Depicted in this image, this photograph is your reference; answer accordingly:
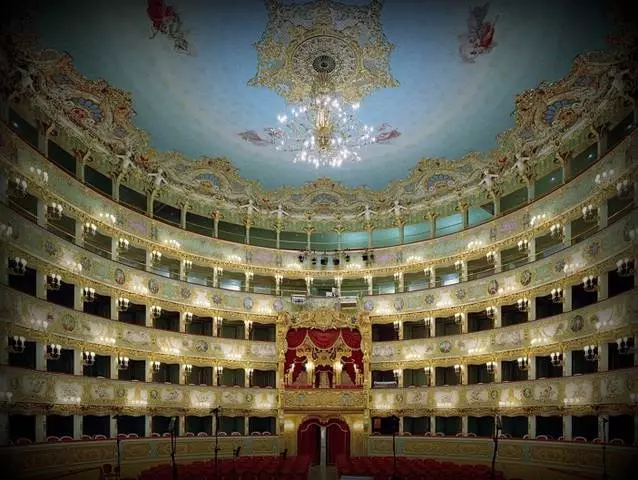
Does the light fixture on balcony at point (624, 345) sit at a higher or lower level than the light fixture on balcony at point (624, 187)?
lower

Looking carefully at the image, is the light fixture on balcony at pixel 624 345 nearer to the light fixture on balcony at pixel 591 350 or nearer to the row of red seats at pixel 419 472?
the light fixture on balcony at pixel 591 350

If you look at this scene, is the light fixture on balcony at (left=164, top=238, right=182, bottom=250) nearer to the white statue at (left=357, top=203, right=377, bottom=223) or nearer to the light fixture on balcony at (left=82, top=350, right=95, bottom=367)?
the light fixture on balcony at (left=82, top=350, right=95, bottom=367)

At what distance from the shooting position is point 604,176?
23.8 meters

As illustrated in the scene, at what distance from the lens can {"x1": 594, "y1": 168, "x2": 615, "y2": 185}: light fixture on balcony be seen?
23297mm

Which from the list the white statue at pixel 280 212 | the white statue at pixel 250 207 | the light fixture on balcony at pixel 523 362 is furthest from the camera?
the white statue at pixel 280 212

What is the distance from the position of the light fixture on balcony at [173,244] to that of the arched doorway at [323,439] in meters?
12.3

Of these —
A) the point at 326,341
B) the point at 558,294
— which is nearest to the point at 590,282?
the point at 558,294

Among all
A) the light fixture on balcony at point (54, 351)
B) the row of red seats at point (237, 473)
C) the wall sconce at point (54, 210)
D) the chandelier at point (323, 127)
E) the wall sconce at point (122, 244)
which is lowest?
the row of red seats at point (237, 473)

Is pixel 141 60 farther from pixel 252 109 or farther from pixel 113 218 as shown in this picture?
pixel 113 218

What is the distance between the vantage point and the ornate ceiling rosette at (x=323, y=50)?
882 inches

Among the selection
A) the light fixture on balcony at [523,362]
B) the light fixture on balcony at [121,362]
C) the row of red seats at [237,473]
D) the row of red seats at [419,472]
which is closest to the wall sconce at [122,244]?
the light fixture on balcony at [121,362]

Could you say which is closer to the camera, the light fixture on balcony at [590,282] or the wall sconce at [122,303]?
the light fixture on balcony at [590,282]

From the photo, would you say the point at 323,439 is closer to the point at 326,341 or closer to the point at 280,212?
the point at 326,341

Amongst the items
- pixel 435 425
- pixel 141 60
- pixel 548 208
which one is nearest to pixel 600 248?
pixel 548 208
